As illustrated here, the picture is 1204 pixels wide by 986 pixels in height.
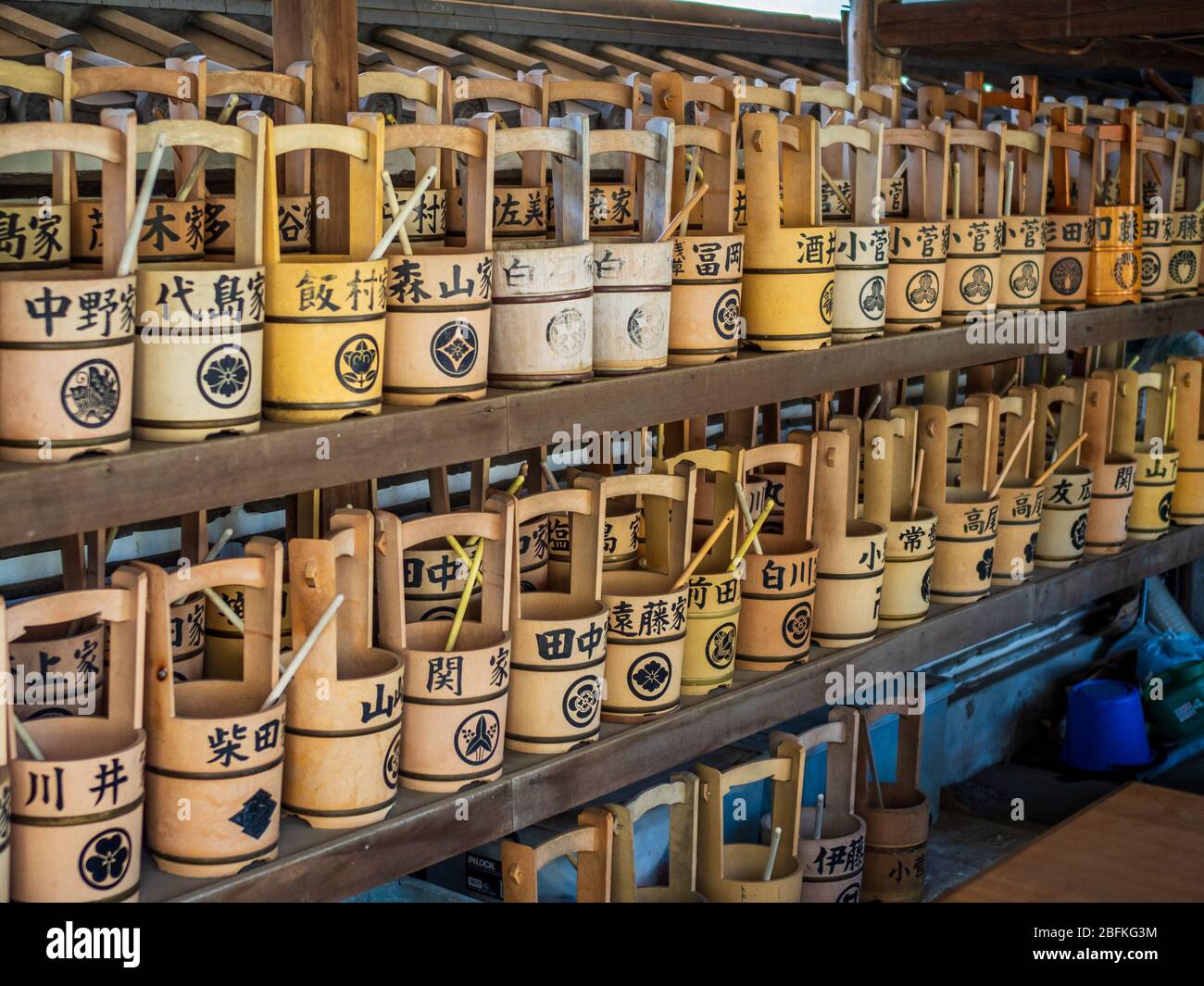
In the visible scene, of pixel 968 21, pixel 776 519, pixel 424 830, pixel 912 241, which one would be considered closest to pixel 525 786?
pixel 424 830

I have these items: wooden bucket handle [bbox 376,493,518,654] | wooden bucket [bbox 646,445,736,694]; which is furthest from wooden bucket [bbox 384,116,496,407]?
wooden bucket [bbox 646,445,736,694]

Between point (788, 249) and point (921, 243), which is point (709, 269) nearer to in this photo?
point (788, 249)

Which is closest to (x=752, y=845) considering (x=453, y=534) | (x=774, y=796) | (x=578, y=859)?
(x=774, y=796)

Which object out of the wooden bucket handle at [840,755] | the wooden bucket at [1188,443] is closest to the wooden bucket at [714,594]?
the wooden bucket handle at [840,755]

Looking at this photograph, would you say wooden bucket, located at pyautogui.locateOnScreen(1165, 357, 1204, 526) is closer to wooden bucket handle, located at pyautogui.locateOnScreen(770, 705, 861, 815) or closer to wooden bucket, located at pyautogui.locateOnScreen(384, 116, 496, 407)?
wooden bucket handle, located at pyautogui.locateOnScreen(770, 705, 861, 815)

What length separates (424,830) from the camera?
258cm

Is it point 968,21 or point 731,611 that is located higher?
point 968,21

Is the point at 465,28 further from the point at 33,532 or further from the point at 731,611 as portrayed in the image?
the point at 33,532

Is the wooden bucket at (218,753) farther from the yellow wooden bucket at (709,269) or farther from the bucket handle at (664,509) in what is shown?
the yellow wooden bucket at (709,269)

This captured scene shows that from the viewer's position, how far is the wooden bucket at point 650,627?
292 cm

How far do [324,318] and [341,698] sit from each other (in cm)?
59

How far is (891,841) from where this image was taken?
3973 mm
